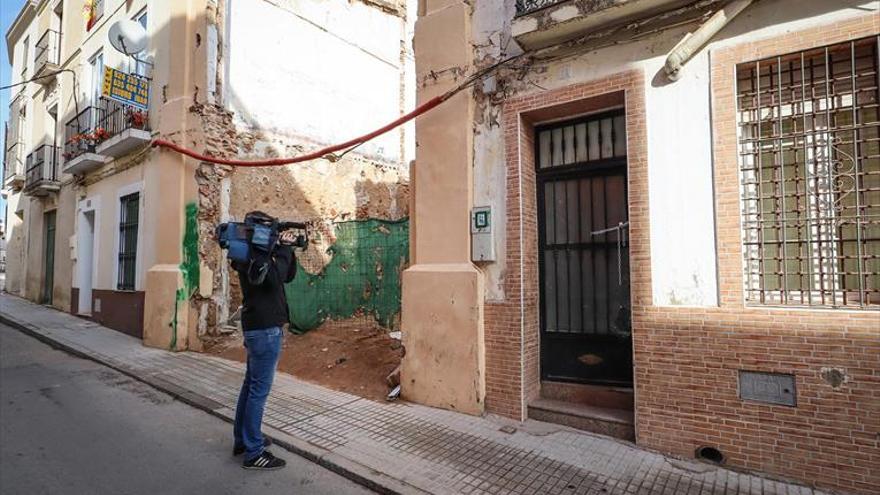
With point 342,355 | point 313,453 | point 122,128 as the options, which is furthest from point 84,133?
point 313,453

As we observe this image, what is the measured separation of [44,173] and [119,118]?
6152 millimetres

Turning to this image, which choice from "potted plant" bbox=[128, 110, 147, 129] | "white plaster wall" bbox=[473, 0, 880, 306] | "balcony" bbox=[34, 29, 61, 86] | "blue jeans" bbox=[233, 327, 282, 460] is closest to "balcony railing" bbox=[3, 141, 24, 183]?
"balcony" bbox=[34, 29, 61, 86]

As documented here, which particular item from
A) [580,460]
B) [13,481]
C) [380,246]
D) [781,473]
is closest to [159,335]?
[380,246]

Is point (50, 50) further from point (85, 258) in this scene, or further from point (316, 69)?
point (316, 69)

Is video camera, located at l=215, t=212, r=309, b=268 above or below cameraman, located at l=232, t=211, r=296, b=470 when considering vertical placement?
above

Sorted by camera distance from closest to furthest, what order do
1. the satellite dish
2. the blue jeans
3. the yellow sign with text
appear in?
the blue jeans < the yellow sign with text < the satellite dish

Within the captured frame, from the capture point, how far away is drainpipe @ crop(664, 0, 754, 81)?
3865mm

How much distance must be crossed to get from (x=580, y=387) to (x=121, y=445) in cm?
443

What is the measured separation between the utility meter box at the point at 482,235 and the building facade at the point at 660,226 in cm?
2

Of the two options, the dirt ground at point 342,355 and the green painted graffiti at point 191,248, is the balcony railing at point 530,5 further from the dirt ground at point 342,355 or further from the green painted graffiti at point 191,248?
the green painted graffiti at point 191,248

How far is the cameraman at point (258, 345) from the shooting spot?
3805 millimetres

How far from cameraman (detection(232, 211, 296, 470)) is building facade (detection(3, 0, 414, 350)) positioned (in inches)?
205

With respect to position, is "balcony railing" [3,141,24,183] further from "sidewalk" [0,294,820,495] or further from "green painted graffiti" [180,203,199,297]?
"sidewalk" [0,294,820,495]

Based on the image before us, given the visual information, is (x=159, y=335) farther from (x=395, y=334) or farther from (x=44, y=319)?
(x=44, y=319)
